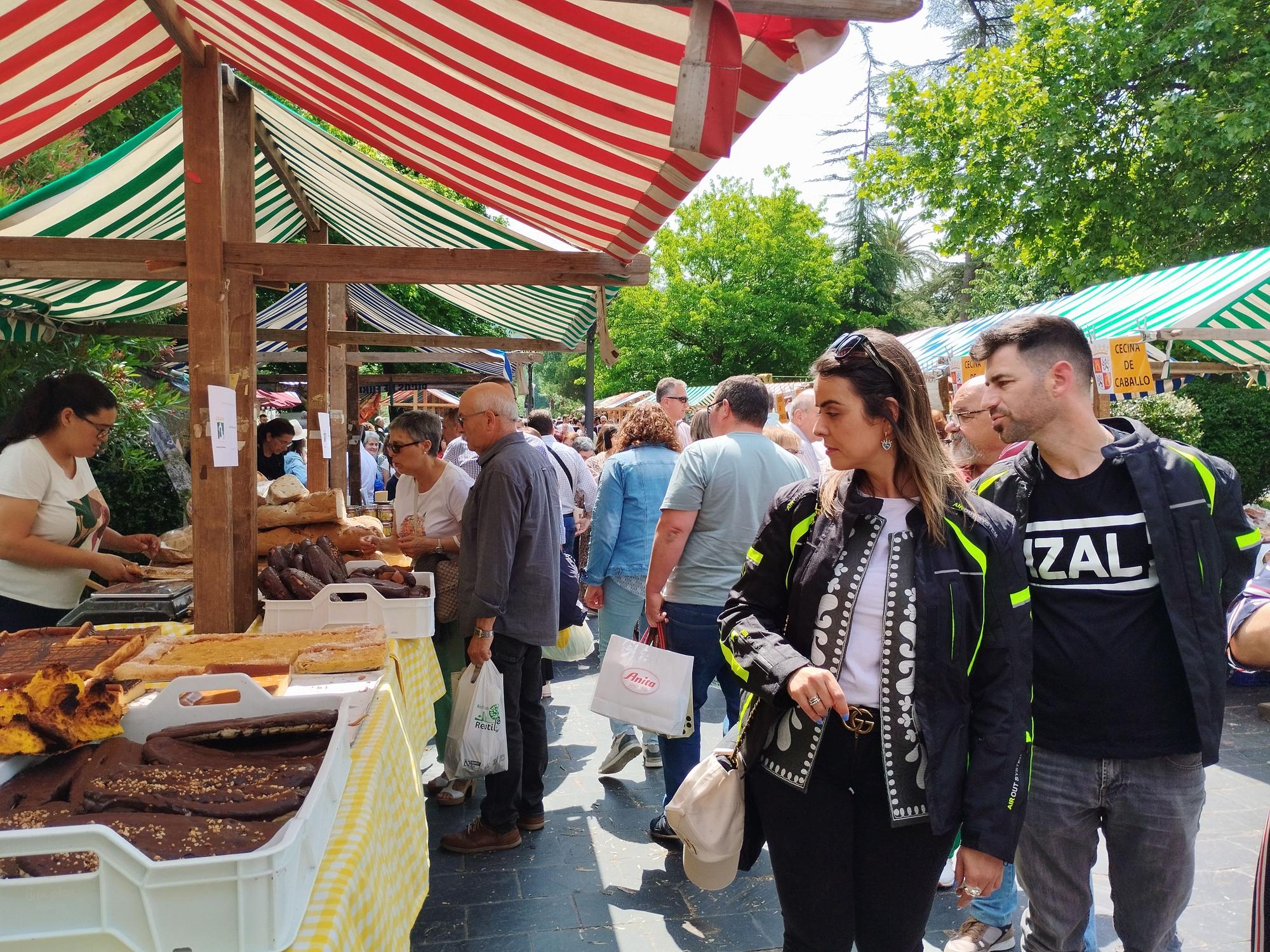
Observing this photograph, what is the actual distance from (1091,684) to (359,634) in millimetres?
2440

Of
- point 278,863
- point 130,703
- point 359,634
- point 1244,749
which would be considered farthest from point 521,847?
point 1244,749

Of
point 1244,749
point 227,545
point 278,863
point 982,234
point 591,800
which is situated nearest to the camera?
point 278,863

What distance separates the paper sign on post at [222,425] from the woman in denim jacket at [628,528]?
83.9 inches

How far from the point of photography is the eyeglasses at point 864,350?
224cm

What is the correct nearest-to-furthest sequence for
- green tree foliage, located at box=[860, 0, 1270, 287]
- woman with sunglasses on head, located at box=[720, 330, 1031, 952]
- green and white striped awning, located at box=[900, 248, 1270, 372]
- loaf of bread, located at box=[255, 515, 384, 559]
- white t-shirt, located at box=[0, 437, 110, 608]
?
woman with sunglasses on head, located at box=[720, 330, 1031, 952]
white t-shirt, located at box=[0, 437, 110, 608]
loaf of bread, located at box=[255, 515, 384, 559]
green and white striped awning, located at box=[900, 248, 1270, 372]
green tree foliage, located at box=[860, 0, 1270, 287]

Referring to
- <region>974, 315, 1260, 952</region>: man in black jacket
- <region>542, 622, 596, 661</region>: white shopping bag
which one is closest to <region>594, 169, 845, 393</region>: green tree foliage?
<region>542, 622, 596, 661</region>: white shopping bag

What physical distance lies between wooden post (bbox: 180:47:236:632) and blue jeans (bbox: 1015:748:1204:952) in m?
3.28

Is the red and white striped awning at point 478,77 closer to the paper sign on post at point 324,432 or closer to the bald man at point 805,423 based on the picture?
the bald man at point 805,423

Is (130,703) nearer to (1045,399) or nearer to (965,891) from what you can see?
(965,891)

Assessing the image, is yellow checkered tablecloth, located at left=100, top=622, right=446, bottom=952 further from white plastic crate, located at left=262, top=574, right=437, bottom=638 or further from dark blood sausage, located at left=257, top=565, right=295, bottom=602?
dark blood sausage, located at left=257, top=565, right=295, bottom=602

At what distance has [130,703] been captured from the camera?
229cm

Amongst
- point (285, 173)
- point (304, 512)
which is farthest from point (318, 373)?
point (304, 512)

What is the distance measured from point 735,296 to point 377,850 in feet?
106

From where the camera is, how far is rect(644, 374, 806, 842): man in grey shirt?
13.9 feet
